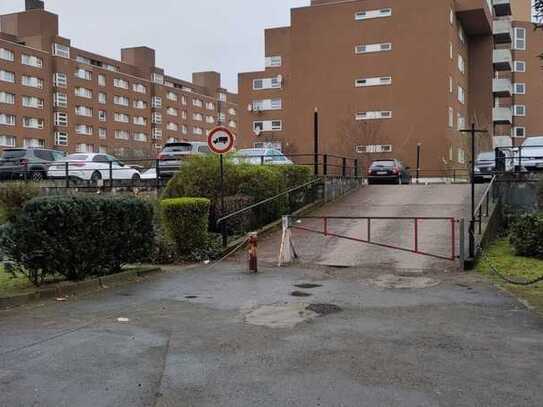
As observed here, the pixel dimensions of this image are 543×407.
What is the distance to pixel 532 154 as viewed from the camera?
24.0 m

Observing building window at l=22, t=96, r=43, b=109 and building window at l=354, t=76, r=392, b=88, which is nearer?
building window at l=354, t=76, r=392, b=88

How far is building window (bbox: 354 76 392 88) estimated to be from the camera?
159ft

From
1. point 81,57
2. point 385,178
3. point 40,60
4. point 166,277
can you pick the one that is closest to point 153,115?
point 81,57

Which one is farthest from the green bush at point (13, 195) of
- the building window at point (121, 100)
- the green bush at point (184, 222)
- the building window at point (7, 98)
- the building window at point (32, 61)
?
the building window at point (121, 100)

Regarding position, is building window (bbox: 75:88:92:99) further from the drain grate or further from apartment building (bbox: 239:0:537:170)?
the drain grate

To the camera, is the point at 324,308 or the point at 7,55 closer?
the point at 324,308

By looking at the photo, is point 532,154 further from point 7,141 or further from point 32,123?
point 32,123

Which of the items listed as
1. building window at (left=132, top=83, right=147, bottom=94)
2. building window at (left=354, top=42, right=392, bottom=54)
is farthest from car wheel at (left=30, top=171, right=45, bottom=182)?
building window at (left=132, top=83, right=147, bottom=94)

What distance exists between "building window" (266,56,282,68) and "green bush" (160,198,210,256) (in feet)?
192

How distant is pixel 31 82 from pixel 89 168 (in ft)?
170

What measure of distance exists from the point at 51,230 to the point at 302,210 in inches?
444

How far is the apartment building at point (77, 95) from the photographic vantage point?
70.7 metres

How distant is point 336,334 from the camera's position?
704cm

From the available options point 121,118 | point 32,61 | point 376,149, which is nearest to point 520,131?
point 376,149
